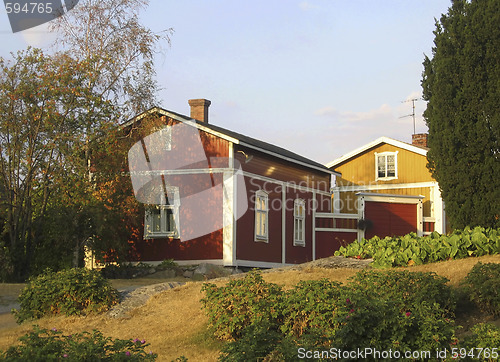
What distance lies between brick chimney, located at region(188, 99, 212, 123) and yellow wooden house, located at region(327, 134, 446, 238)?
7.44m

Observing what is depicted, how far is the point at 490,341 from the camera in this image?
297 inches

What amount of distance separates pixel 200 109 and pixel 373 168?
10.6 metres

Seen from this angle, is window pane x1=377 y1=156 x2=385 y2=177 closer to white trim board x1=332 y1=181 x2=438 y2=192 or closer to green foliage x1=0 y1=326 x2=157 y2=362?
white trim board x1=332 y1=181 x2=438 y2=192

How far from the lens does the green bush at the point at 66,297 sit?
12.9m

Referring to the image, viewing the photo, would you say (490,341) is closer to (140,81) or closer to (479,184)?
(479,184)

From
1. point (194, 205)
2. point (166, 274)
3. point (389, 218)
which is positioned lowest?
point (166, 274)

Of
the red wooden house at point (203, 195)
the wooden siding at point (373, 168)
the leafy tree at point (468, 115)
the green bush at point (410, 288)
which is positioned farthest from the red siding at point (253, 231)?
the green bush at point (410, 288)

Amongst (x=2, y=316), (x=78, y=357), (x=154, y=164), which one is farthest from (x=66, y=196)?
(x=78, y=357)

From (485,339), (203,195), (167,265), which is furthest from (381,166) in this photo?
(485,339)

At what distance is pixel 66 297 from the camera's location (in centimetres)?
1300

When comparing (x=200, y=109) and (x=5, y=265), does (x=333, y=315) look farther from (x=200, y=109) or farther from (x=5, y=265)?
(x=200, y=109)

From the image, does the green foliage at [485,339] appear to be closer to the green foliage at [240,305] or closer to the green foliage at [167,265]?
the green foliage at [240,305]

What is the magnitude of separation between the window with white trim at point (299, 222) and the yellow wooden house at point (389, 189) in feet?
8.50

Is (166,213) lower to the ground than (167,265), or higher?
higher
